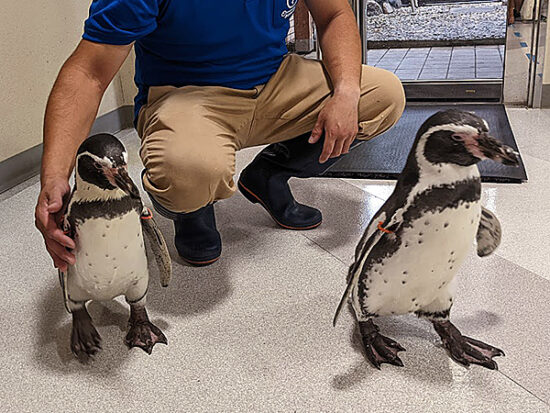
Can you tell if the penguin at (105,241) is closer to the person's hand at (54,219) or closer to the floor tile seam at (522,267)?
the person's hand at (54,219)

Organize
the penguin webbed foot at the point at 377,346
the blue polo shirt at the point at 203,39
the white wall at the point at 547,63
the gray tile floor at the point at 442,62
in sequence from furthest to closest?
the gray tile floor at the point at 442,62
the white wall at the point at 547,63
the blue polo shirt at the point at 203,39
the penguin webbed foot at the point at 377,346

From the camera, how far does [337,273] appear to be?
1.49 meters

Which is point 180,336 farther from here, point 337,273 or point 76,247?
point 337,273

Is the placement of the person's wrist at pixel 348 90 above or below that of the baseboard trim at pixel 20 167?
above

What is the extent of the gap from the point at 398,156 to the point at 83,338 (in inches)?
53.7

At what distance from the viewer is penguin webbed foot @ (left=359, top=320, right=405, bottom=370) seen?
116 cm

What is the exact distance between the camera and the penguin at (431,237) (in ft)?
3.22

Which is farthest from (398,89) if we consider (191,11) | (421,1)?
(421,1)

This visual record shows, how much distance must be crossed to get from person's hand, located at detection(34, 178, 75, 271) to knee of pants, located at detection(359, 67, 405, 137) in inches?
29.9

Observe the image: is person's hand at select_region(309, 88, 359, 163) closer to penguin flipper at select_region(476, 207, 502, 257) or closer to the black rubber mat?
penguin flipper at select_region(476, 207, 502, 257)

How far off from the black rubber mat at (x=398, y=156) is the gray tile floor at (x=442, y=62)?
20.7 inches

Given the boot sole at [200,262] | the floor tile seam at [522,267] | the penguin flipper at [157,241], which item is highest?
the penguin flipper at [157,241]

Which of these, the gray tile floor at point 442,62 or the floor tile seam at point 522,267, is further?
the gray tile floor at point 442,62

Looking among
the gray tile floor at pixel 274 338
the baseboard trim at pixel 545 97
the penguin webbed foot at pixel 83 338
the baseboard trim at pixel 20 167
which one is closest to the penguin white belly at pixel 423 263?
the gray tile floor at pixel 274 338
